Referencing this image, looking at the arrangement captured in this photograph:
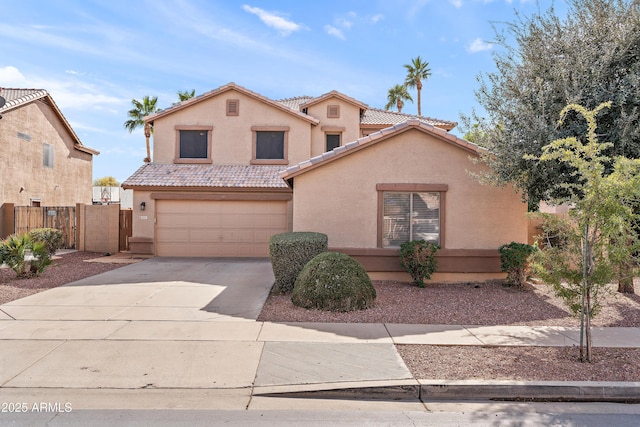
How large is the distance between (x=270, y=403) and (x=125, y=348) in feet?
8.83

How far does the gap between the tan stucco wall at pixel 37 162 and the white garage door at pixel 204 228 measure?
28.1ft

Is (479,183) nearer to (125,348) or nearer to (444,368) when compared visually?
(444,368)

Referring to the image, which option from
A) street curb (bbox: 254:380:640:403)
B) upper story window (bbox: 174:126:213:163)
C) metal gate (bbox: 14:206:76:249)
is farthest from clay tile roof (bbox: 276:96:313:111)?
street curb (bbox: 254:380:640:403)

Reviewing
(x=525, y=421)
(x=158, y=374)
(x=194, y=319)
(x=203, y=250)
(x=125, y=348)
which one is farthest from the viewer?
(x=203, y=250)

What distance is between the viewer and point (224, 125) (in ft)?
59.9

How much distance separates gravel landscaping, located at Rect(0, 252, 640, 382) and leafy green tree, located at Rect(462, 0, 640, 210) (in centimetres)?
259

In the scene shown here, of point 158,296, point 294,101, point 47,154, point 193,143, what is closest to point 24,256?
point 158,296

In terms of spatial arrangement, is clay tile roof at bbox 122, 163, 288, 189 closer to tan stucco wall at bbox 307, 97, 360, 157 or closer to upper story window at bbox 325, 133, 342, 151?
upper story window at bbox 325, 133, 342, 151

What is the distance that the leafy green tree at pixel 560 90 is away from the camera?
8047 millimetres

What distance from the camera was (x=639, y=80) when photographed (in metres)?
7.67

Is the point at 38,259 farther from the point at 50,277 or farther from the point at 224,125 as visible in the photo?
the point at 224,125

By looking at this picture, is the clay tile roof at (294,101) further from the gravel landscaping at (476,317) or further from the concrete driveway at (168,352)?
the concrete driveway at (168,352)

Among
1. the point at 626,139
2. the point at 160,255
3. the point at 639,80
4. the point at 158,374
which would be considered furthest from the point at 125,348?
the point at 160,255

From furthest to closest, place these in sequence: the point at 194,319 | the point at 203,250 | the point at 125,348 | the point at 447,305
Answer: the point at 203,250
the point at 447,305
the point at 194,319
the point at 125,348
